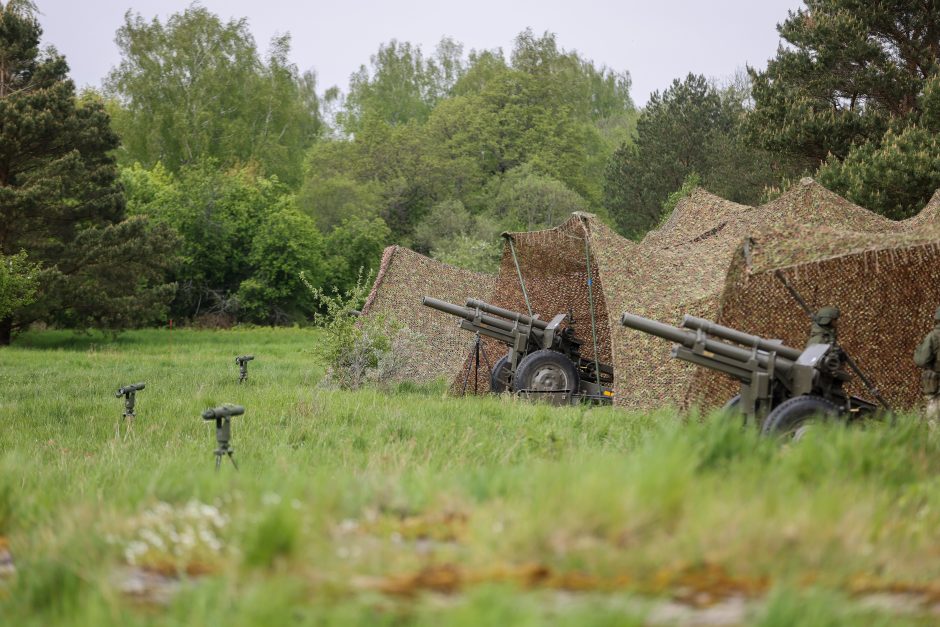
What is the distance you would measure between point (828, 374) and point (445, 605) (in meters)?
6.40

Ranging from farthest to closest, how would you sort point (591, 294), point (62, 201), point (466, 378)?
point (62, 201) < point (466, 378) < point (591, 294)

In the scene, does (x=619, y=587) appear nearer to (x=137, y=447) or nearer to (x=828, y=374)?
(x=828, y=374)

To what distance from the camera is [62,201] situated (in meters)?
31.5

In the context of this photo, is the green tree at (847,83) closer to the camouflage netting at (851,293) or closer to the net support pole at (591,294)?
the net support pole at (591,294)

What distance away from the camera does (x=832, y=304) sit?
10.7m

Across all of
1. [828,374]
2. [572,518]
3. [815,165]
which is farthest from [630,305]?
[815,165]

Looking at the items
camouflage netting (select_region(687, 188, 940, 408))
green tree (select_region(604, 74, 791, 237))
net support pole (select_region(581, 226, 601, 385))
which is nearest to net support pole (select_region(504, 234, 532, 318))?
net support pole (select_region(581, 226, 601, 385))

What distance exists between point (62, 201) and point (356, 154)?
25036 mm

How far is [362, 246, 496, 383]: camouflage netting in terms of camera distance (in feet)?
56.5

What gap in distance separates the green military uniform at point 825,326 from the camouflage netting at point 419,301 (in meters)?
8.96

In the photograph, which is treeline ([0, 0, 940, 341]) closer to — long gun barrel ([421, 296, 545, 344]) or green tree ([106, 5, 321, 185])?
green tree ([106, 5, 321, 185])

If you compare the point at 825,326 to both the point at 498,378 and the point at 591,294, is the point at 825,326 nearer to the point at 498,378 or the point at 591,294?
the point at 591,294

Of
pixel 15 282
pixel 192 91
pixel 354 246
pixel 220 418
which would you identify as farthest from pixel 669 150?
pixel 220 418

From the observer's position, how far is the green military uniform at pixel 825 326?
28.6ft
